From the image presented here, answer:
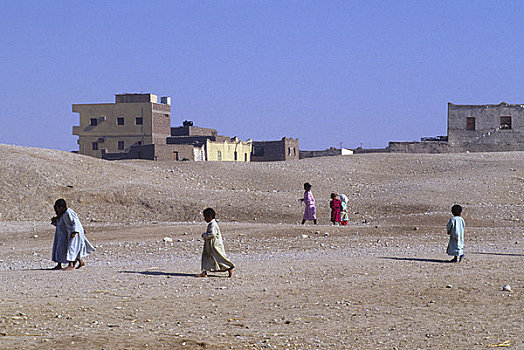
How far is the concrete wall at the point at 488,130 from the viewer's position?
51.8 meters

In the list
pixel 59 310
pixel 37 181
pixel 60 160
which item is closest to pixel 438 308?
pixel 59 310

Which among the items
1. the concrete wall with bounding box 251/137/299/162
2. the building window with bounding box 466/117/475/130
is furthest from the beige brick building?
the building window with bounding box 466/117/475/130

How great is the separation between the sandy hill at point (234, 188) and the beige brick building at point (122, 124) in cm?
3192

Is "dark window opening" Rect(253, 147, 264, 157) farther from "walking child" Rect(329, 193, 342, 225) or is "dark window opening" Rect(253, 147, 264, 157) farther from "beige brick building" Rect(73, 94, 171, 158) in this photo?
"walking child" Rect(329, 193, 342, 225)

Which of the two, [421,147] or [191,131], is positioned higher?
[191,131]

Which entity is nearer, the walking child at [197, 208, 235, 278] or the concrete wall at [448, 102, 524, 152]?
the walking child at [197, 208, 235, 278]

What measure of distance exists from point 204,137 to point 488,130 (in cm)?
2473

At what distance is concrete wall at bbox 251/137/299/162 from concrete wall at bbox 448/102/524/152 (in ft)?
61.5

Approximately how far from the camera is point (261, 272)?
1170 centimetres

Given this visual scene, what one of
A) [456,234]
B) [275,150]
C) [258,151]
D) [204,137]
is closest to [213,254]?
[456,234]

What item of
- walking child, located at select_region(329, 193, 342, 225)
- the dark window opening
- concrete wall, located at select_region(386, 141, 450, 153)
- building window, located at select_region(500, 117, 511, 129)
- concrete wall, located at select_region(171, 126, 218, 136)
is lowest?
walking child, located at select_region(329, 193, 342, 225)

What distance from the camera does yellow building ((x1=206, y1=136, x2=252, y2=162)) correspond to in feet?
204

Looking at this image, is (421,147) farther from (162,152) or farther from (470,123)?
(162,152)

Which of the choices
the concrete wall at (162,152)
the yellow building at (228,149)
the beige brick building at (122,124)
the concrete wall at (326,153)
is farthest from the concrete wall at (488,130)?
the beige brick building at (122,124)
